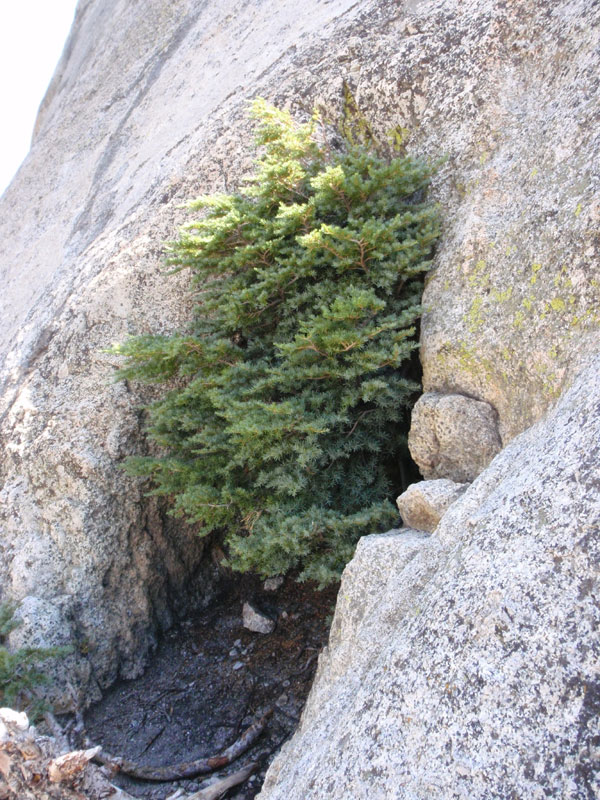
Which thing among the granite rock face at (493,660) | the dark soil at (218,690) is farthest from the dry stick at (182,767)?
the granite rock face at (493,660)

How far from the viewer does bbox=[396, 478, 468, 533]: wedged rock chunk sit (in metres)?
3.69

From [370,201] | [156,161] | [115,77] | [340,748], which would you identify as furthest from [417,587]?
[115,77]

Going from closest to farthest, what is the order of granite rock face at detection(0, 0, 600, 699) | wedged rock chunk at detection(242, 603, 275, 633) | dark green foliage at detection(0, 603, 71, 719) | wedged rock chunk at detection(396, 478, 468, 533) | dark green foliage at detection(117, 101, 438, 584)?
wedged rock chunk at detection(396, 478, 468, 533), granite rock face at detection(0, 0, 600, 699), dark green foliage at detection(117, 101, 438, 584), dark green foliage at detection(0, 603, 71, 719), wedged rock chunk at detection(242, 603, 275, 633)

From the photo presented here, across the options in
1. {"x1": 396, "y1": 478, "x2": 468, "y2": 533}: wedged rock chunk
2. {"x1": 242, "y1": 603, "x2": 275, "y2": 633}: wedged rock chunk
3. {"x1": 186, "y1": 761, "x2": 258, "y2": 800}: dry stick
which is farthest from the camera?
{"x1": 242, "y1": 603, "x2": 275, "y2": 633}: wedged rock chunk

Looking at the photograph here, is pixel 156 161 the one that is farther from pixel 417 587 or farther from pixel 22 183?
pixel 417 587

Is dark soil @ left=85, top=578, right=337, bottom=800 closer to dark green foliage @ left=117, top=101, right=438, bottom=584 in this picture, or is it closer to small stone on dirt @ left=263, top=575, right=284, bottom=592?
small stone on dirt @ left=263, top=575, right=284, bottom=592

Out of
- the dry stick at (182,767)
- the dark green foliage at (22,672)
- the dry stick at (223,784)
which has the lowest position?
the dry stick at (223,784)

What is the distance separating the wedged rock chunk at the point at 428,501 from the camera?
3.69 metres

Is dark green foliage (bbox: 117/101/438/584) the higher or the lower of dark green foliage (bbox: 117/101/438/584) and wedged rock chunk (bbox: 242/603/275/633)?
the higher

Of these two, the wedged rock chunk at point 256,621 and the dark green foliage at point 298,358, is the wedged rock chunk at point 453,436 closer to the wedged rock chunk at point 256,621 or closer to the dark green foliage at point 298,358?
the dark green foliage at point 298,358

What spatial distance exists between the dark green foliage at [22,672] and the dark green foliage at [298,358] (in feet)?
5.54

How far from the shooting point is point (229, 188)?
6.40m

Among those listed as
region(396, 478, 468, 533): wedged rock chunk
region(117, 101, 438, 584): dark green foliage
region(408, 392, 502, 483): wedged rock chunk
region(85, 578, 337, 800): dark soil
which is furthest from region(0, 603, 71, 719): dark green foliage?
region(408, 392, 502, 483): wedged rock chunk

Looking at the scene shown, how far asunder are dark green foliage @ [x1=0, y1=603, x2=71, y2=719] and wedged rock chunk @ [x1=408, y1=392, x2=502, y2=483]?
351 cm
